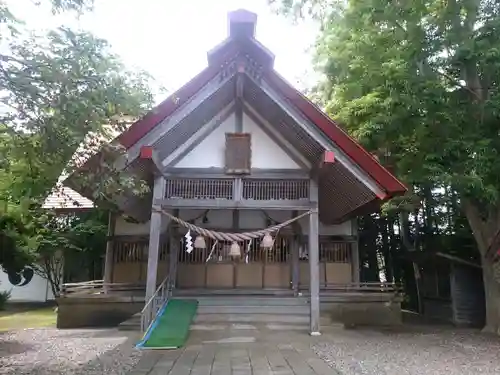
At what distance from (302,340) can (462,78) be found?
21.8 ft

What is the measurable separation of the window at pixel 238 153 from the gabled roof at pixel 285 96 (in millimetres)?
1369

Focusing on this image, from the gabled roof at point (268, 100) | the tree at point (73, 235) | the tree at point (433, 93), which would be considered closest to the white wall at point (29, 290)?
the tree at point (73, 235)

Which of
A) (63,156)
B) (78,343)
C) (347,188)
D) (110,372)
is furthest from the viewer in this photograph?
(347,188)

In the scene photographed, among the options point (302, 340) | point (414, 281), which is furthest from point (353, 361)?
point (414, 281)

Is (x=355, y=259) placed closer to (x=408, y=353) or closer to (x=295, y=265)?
(x=295, y=265)

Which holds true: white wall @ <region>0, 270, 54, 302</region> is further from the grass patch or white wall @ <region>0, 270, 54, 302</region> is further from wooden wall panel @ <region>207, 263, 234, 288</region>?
wooden wall panel @ <region>207, 263, 234, 288</region>

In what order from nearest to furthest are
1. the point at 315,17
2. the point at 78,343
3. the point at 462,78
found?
the point at 78,343 < the point at 462,78 < the point at 315,17

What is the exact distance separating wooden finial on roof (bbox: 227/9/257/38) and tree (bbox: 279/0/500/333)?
2476 mm

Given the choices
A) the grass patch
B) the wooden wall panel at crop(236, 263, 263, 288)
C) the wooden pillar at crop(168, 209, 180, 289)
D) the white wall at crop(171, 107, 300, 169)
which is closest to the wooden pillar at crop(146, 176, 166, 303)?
the white wall at crop(171, 107, 300, 169)

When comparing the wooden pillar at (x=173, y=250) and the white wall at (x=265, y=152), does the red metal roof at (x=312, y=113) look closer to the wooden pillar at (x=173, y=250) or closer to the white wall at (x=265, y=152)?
the white wall at (x=265, y=152)

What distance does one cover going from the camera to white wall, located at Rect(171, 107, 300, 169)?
8906 mm

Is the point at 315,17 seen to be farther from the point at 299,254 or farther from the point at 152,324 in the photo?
the point at 152,324

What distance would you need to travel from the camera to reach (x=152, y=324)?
7.93 meters

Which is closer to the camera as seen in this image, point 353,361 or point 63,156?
point 63,156
